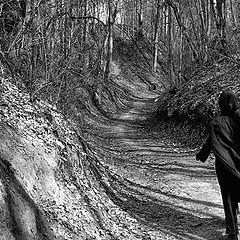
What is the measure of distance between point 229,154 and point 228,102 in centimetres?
74

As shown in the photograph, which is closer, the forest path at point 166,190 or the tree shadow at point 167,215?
the tree shadow at point 167,215

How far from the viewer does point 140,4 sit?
134 feet

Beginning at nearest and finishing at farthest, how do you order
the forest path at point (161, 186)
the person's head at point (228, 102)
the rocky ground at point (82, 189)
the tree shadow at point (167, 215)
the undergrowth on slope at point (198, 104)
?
the rocky ground at point (82, 189)
the person's head at point (228, 102)
the tree shadow at point (167, 215)
the forest path at point (161, 186)
the undergrowth on slope at point (198, 104)

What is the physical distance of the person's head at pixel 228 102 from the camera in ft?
15.1

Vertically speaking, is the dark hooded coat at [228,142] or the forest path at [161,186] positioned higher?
the dark hooded coat at [228,142]

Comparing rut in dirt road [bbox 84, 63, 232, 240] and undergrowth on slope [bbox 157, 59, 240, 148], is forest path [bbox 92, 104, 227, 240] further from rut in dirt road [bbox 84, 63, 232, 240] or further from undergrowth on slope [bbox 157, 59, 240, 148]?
undergrowth on slope [bbox 157, 59, 240, 148]

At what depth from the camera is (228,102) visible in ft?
15.2

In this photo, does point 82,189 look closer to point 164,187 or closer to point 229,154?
point 164,187

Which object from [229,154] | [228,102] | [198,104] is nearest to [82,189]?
[229,154]

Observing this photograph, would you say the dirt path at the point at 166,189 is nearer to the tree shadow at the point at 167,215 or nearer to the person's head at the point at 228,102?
the tree shadow at the point at 167,215

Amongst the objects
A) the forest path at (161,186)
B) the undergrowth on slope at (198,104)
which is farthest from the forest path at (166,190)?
the undergrowth on slope at (198,104)

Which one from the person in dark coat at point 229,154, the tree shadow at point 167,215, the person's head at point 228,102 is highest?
the person's head at point 228,102

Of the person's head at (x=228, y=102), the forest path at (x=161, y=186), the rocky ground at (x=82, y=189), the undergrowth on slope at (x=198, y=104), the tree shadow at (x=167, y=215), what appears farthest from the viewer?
the undergrowth on slope at (x=198, y=104)

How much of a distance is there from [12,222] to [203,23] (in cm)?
1600
